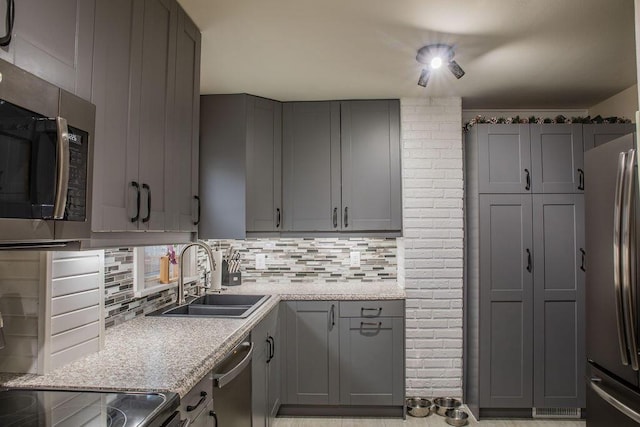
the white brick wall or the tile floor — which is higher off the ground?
the white brick wall

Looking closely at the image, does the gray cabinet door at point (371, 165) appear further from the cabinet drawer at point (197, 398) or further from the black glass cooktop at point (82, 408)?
the black glass cooktop at point (82, 408)

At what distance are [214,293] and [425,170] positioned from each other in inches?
73.5

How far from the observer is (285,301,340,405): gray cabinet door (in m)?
3.12

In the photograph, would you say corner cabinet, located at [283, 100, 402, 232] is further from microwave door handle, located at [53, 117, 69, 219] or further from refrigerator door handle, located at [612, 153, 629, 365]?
A: microwave door handle, located at [53, 117, 69, 219]

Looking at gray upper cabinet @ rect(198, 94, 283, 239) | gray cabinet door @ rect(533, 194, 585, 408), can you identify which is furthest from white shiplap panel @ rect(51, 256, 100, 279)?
gray cabinet door @ rect(533, 194, 585, 408)

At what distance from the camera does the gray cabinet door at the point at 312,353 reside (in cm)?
312

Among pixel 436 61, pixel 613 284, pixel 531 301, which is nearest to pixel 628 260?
pixel 613 284

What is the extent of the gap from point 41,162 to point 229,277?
2602 millimetres

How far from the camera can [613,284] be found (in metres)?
1.80

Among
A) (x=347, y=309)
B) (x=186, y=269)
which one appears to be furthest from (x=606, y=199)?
(x=186, y=269)

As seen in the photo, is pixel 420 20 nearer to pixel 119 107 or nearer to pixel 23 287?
pixel 119 107

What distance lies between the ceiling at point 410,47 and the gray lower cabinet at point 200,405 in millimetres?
1677

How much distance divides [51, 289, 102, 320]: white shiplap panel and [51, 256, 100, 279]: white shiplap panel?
0.08m

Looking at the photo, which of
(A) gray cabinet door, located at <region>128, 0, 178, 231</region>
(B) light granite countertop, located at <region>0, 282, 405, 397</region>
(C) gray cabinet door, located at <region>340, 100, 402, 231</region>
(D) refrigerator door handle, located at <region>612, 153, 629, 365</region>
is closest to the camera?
(B) light granite countertop, located at <region>0, 282, 405, 397</region>
